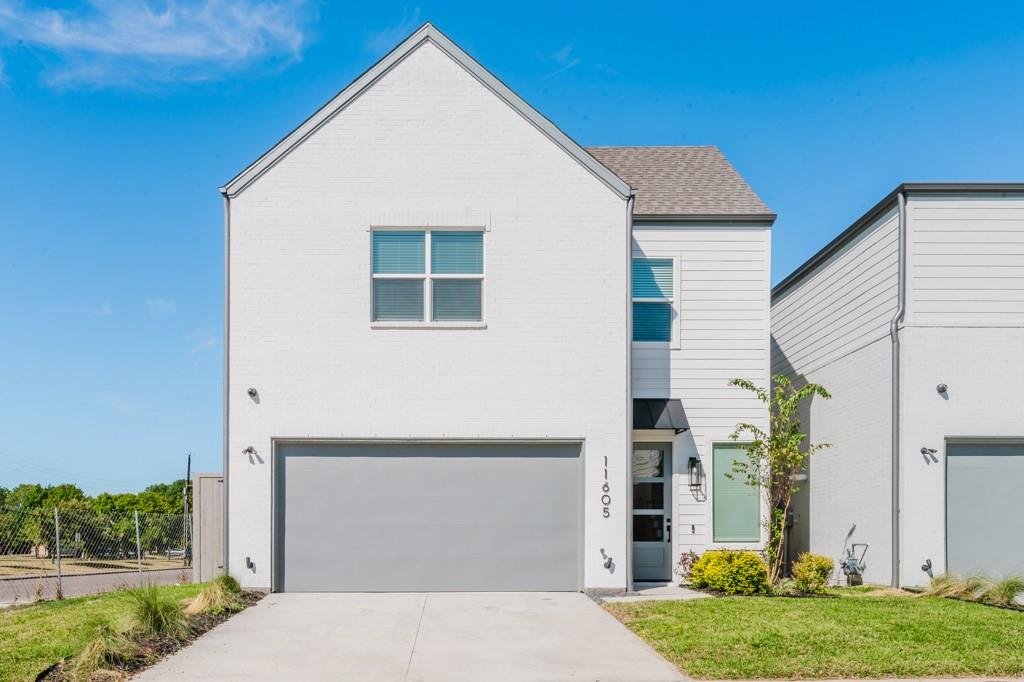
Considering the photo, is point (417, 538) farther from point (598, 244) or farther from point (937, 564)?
point (937, 564)

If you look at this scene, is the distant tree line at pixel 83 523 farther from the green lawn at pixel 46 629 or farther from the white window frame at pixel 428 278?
the white window frame at pixel 428 278

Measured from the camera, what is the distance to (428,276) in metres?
13.1

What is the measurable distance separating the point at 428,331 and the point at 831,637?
23.5ft

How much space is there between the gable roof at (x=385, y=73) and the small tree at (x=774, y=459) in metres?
4.32

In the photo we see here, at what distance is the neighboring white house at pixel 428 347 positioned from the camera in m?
12.8

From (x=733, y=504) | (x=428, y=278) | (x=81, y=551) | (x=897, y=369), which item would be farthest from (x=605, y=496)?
(x=81, y=551)

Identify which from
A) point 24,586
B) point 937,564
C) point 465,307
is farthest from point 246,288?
point 937,564

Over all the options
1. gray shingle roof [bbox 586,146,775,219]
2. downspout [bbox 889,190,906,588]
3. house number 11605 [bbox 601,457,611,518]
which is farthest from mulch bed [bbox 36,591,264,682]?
downspout [bbox 889,190,906,588]

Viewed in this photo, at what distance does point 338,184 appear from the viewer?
1310 cm

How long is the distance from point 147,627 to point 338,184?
718 cm

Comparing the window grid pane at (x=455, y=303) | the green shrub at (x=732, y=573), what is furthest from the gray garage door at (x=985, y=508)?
the window grid pane at (x=455, y=303)

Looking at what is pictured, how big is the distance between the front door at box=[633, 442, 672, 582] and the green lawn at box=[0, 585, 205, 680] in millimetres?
7209

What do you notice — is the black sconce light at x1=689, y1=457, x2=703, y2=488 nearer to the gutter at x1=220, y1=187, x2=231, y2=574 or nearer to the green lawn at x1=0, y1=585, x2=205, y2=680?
the gutter at x1=220, y1=187, x2=231, y2=574

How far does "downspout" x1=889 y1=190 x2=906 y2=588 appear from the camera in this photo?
517 inches
